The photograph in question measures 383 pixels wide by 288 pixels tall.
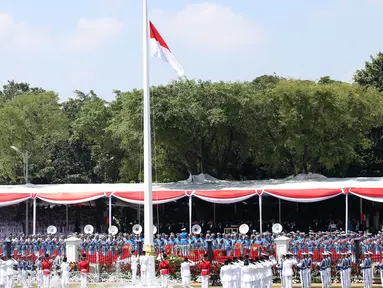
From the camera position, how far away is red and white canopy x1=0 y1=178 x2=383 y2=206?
3641 centimetres

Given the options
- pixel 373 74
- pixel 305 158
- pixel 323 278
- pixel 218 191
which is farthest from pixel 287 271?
pixel 373 74

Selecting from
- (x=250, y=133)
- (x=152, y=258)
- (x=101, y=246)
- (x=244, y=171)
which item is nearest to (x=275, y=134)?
(x=250, y=133)

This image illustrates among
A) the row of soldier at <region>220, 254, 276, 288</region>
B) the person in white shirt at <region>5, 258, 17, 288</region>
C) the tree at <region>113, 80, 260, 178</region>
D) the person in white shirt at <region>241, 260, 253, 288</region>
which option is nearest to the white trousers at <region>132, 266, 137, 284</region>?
the person in white shirt at <region>5, 258, 17, 288</region>

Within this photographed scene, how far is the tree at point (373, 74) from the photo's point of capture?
2163 inches

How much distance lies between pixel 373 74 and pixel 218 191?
2184cm

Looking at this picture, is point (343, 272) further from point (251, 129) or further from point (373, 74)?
point (373, 74)

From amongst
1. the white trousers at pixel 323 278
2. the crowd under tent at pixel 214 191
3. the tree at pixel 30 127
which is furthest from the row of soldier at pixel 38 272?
the tree at pixel 30 127

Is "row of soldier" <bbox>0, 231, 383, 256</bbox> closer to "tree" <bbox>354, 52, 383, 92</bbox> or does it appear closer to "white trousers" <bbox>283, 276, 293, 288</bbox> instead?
"white trousers" <bbox>283, 276, 293, 288</bbox>

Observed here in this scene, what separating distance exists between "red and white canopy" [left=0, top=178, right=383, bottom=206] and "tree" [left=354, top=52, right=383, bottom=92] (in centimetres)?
1576

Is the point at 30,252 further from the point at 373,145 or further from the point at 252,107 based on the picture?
the point at 373,145

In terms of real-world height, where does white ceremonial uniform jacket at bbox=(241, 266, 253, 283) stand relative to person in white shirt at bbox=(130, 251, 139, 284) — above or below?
above

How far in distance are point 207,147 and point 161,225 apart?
5.58 metres

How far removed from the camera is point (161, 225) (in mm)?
44219

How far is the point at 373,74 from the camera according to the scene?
55.5 m
